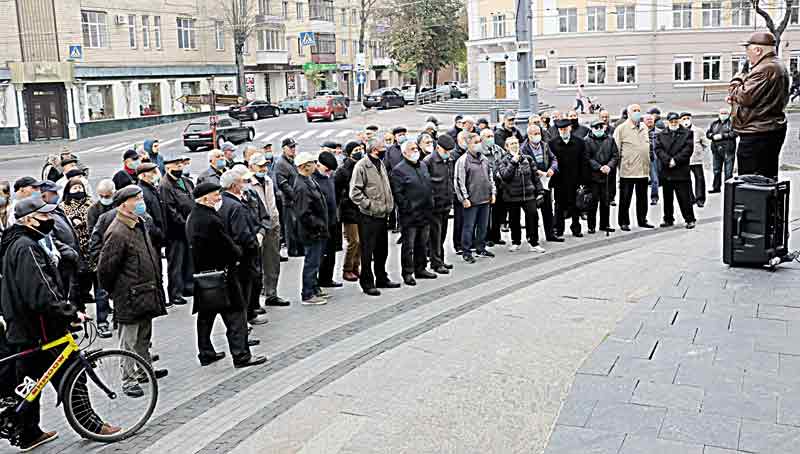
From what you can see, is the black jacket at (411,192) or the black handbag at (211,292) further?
the black jacket at (411,192)

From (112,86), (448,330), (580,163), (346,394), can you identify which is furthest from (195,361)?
(112,86)

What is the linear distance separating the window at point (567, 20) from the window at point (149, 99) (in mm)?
27380

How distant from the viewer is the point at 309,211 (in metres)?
10.8

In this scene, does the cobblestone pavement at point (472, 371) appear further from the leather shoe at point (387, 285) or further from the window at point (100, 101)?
the window at point (100, 101)

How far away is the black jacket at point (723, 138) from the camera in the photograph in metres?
17.9

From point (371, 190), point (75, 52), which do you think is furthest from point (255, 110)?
point (371, 190)

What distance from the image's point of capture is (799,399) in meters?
6.13

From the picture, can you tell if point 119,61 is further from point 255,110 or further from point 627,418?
point 627,418

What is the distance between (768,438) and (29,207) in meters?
5.70

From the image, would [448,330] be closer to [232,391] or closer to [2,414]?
[232,391]

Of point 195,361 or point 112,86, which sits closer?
point 195,361

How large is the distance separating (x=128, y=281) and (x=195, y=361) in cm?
151

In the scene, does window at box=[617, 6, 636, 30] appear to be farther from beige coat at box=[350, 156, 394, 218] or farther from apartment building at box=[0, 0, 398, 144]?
beige coat at box=[350, 156, 394, 218]

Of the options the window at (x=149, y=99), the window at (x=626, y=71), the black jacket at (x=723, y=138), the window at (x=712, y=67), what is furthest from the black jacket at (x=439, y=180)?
the window at (x=712, y=67)
